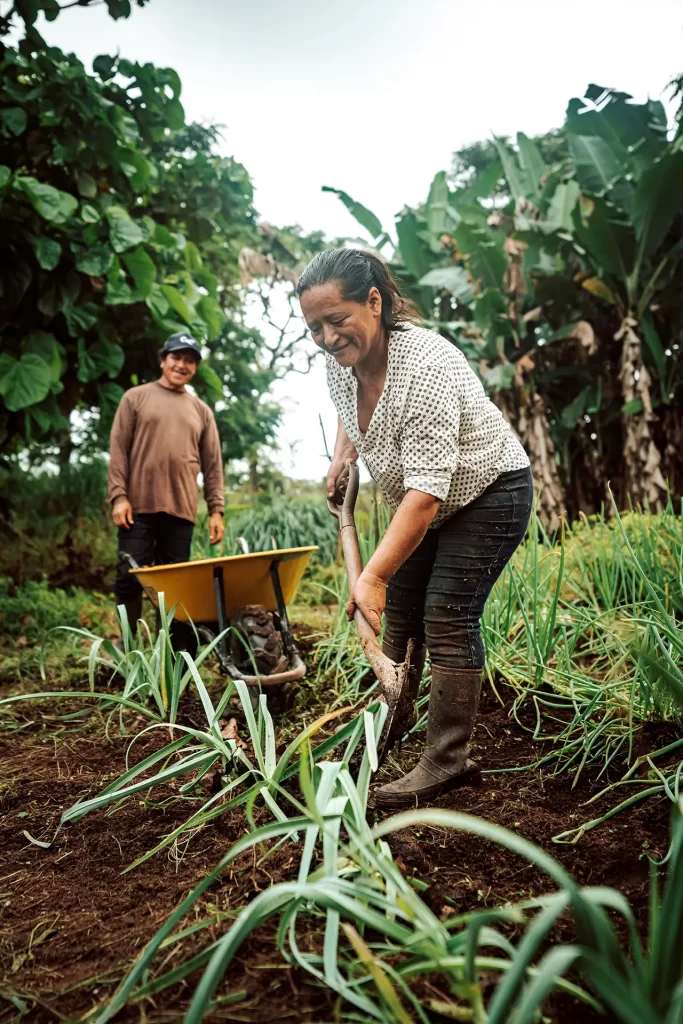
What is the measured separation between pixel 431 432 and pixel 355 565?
0.40 meters

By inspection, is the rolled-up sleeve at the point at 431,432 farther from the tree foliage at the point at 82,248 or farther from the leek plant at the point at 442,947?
the tree foliage at the point at 82,248

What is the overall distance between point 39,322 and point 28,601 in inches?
63.7

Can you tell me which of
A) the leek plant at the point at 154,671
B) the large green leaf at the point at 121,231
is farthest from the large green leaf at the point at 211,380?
the leek plant at the point at 154,671

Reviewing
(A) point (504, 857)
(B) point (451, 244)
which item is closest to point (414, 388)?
(A) point (504, 857)

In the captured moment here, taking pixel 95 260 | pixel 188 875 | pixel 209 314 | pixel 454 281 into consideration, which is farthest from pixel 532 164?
pixel 188 875

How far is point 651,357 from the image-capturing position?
5.68 m

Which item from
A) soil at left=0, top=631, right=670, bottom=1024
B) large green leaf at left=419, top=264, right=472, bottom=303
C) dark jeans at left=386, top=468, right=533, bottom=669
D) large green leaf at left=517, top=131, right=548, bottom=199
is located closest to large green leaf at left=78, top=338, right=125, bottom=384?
soil at left=0, top=631, right=670, bottom=1024

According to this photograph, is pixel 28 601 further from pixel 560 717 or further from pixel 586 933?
pixel 586 933

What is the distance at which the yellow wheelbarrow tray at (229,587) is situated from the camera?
233 cm

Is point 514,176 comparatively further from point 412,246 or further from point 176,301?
point 176,301

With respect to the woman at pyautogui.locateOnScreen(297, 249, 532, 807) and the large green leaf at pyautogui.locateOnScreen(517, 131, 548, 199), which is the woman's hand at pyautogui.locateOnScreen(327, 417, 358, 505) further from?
the large green leaf at pyautogui.locateOnScreen(517, 131, 548, 199)

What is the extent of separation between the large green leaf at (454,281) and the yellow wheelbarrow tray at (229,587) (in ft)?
13.0

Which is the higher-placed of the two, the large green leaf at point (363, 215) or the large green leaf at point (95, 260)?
the large green leaf at point (363, 215)

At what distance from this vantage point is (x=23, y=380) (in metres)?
3.88
